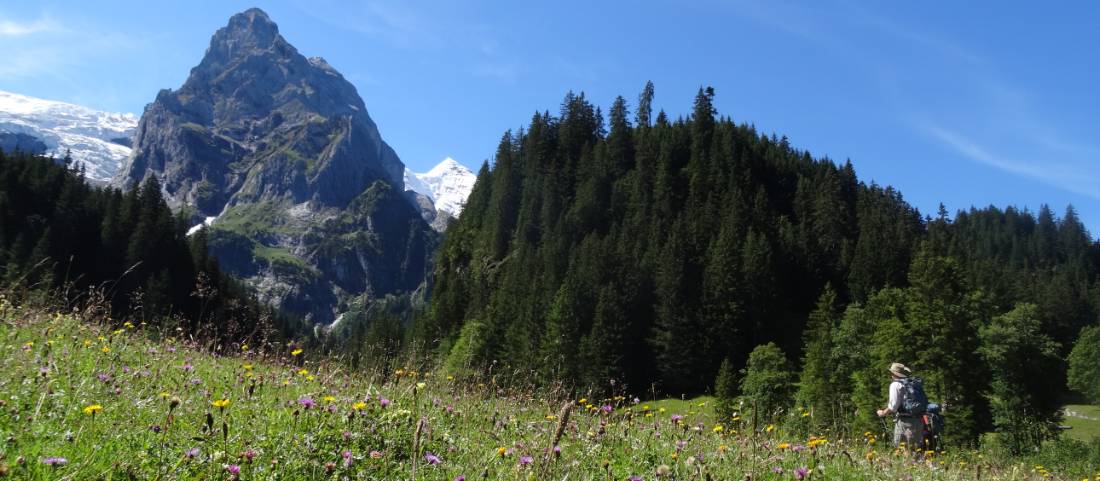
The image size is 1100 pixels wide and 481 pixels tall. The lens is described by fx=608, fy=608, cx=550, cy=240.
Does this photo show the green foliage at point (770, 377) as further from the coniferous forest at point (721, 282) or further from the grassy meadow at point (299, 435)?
the grassy meadow at point (299, 435)

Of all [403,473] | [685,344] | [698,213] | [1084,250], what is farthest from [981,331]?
[1084,250]

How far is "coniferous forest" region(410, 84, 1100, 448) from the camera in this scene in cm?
4775

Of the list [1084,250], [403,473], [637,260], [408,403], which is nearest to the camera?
[403,473]

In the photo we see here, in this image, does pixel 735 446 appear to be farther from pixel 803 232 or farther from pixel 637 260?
pixel 803 232

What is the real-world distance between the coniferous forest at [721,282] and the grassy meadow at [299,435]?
124 ft

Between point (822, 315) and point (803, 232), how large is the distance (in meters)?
27.9

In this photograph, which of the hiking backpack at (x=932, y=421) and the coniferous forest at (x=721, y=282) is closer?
the hiking backpack at (x=932, y=421)

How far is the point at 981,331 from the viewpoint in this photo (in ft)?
180

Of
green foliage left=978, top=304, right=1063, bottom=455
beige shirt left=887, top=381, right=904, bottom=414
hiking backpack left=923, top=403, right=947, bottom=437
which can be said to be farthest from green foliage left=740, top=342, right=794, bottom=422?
beige shirt left=887, top=381, right=904, bottom=414

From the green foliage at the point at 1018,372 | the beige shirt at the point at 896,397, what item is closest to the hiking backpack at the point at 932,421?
the beige shirt at the point at 896,397

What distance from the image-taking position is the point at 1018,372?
164 ft

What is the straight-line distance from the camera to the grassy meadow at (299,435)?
11.4ft

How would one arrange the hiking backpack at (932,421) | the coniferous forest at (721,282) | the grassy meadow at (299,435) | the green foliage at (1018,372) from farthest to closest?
the coniferous forest at (721,282)
the green foliage at (1018,372)
the hiking backpack at (932,421)
the grassy meadow at (299,435)

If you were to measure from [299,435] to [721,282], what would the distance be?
74841 mm
